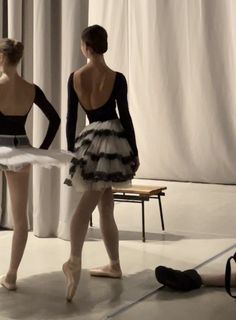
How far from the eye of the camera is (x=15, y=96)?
8.84 ft

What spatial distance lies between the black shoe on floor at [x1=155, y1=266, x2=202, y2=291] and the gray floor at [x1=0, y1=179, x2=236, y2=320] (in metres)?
0.04

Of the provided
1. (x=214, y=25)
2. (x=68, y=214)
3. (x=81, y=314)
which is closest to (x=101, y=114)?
(x=81, y=314)

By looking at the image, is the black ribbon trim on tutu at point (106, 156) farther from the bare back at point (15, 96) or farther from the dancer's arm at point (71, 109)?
the bare back at point (15, 96)

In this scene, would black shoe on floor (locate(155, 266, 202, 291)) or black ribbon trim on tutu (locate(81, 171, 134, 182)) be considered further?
black shoe on floor (locate(155, 266, 202, 291))

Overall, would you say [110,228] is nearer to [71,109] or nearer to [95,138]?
[95,138]

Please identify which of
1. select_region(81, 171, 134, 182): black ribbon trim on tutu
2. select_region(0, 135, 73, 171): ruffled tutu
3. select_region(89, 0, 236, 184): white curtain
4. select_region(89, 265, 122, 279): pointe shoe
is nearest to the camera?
select_region(0, 135, 73, 171): ruffled tutu

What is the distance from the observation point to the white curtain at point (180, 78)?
579 cm

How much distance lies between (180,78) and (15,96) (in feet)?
11.5

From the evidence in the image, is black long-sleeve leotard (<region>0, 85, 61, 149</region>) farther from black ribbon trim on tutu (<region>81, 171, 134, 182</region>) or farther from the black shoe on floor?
the black shoe on floor

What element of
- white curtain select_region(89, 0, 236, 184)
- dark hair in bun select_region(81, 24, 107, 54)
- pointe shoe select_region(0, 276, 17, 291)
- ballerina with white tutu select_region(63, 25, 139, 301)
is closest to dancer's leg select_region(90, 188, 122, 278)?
ballerina with white tutu select_region(63, 25, 139, 301)

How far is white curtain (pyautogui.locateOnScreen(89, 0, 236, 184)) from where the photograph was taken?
19.0 ft

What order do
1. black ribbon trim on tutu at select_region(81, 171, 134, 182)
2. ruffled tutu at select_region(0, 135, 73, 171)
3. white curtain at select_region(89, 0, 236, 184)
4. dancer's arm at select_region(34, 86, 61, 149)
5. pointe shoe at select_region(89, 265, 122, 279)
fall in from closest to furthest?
ruffled tutu at select_region(0, 135, 73, 171) < black ribbon trim on tutu at select_region(81, 171, 134, 182) < dancer's arm at select_region(34, 86, 61, 149) < pointe shoe at select_region(89, 265, 122, 279) < white curtain at select_region(89, 0, 236, 184)

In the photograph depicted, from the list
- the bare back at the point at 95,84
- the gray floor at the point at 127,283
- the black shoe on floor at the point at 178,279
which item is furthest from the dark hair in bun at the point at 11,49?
the black shoe on floor at the point at 178,279

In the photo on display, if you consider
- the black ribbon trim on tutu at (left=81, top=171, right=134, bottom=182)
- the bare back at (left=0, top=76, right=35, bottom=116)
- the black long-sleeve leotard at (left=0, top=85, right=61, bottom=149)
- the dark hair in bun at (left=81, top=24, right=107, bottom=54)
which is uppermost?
the dark hair in bun at (left=81, top=24, right=107, bottom=54)
